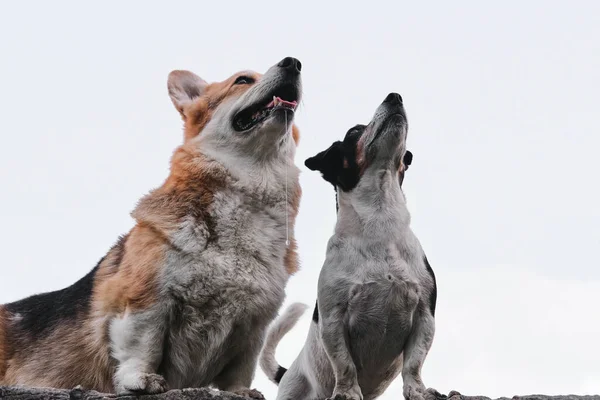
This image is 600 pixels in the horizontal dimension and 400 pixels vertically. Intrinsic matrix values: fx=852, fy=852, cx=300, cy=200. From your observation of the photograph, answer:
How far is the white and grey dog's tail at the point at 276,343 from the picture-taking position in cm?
667

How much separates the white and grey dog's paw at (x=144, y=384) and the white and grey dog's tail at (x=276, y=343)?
1.82 meters

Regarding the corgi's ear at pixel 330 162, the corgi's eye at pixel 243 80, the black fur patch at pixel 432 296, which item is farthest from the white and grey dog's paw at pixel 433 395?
the corgi's eye at pixel 243 80

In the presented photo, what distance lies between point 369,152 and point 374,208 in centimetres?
39

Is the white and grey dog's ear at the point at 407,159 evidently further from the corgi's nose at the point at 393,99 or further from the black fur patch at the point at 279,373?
the black fur patch at the point at 279,373

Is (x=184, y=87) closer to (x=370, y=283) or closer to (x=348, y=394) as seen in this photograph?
(x=370, y=283)

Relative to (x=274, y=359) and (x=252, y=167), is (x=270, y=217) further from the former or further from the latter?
(x=274, y=359)

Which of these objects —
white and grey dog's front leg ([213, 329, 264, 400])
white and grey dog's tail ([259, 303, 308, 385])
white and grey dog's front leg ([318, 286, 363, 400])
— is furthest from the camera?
white and grey dog's tail ([259, 303, 308, 385])

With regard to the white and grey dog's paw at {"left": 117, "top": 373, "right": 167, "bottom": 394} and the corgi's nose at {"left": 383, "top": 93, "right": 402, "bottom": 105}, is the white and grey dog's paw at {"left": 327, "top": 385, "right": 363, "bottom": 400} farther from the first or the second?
the corgi's nose at {"left": 383, "top": 93, "right": 402, "bottom": 105}

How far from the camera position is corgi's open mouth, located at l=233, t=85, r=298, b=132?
5.93 meters

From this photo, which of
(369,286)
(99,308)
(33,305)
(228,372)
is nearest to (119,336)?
(99,308)

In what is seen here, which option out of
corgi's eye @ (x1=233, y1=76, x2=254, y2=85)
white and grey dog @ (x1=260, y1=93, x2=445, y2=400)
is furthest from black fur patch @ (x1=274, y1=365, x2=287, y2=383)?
corgi's eye @ (x1=233, y1=76, x2=254, y2=85)

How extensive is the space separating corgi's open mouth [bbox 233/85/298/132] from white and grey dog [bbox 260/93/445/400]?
0.43m

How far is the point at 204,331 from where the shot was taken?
5.28 m

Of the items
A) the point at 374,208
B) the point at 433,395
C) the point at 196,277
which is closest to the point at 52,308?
the point at 196,277
